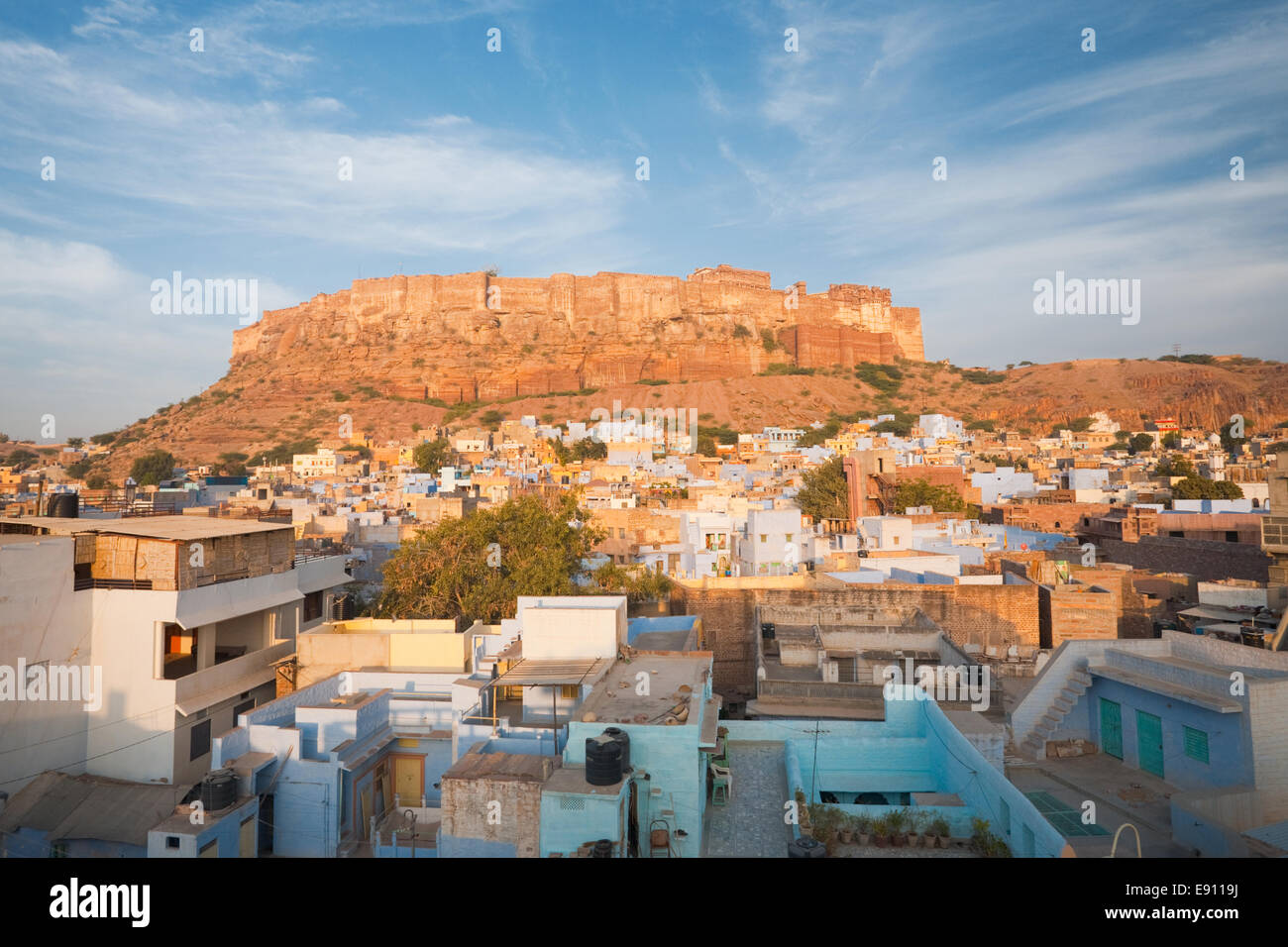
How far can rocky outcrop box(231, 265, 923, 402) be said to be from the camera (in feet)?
240

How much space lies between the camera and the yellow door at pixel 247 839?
6211mm

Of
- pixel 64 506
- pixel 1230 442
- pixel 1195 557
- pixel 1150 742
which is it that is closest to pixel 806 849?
pixel 1150 742

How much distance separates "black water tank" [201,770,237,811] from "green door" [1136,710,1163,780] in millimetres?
7960

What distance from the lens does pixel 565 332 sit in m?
76.6

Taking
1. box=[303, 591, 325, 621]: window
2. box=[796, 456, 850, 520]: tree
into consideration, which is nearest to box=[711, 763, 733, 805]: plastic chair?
box=[303, 591, 325, 621]: window

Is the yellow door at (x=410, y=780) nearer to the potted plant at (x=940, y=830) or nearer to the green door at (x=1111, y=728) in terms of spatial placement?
the potted plant at (x=940, y=830)

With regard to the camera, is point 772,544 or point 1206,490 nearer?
point 772,544

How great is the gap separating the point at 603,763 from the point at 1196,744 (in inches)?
206

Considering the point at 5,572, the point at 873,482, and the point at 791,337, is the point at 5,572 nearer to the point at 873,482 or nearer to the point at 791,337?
the point at 873,482

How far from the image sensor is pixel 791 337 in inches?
3019

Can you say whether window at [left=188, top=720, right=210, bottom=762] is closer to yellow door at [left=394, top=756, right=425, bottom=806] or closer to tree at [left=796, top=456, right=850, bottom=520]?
yellow door at [left=394, top=756, right=425, bottom=806]

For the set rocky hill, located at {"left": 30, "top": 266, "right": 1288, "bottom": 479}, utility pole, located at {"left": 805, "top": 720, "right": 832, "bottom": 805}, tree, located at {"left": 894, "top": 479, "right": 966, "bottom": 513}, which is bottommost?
utility pole, located at {"left": 805, "top": 720, "right": 832, "bottom": 805}

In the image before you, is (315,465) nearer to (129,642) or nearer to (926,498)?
(926,498)
